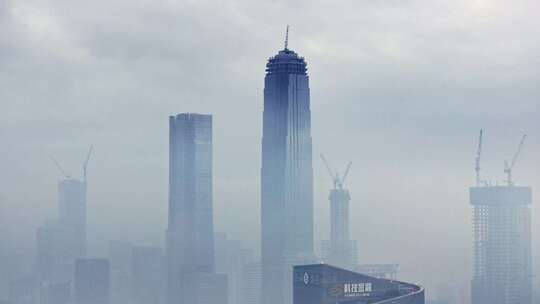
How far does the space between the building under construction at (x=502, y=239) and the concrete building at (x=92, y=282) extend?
60040 mm

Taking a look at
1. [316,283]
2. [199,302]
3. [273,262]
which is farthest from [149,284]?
[316,283]

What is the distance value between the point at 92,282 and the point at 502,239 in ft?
251

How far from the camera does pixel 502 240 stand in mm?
188000

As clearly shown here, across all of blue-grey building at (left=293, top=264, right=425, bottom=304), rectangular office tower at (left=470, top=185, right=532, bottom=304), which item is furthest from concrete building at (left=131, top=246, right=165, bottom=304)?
blue-grey building at (left=293, top=264, right=425, bottom=304)

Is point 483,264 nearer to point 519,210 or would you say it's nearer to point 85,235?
point 519,210

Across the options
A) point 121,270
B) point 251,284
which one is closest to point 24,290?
point 121,270

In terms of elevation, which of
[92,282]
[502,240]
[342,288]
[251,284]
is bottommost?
[251,284]

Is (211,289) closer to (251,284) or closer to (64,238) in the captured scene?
(251,284)

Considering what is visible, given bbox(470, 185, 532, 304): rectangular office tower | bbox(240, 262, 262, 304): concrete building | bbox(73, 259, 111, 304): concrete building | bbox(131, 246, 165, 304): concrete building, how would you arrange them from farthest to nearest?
bbox(240, 262, 262, 304): concrete building
bbox(470, 185, 532, 304): rectangular office tower
bbox(131, 246, 165, 304): concrete building
bbox(73, 259, 111, 304): concrete building

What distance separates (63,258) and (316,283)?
356 ft

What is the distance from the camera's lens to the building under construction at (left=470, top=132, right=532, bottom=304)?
169m

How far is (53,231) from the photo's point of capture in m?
166

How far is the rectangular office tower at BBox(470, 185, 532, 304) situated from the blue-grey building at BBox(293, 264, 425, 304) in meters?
97.8

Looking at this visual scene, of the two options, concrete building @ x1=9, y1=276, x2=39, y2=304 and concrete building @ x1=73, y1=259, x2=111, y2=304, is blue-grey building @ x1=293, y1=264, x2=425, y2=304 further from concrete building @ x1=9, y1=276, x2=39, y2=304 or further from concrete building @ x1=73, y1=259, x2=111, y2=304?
concrete building @ x1=73, y1=259, x2=111, y2=304
